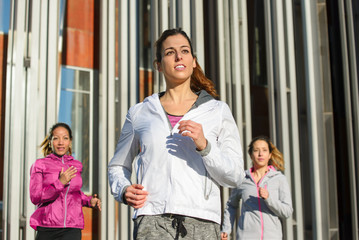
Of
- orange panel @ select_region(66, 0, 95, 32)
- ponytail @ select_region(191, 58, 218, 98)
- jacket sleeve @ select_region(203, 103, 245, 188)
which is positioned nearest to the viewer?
jacket sleeve @ select_region(203, 103, 245, 188)

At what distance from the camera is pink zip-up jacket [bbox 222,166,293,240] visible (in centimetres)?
525

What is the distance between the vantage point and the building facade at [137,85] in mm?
6535

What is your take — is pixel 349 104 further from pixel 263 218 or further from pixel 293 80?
pixel 263 218

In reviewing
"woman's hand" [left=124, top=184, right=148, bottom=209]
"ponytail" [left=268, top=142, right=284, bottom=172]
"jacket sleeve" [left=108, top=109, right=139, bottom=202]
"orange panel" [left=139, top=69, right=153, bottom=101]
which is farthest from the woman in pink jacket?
"orange panel" [left=139, top=69, right=153, bottom=101]

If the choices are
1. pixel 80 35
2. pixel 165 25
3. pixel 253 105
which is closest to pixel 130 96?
pixel 165 25

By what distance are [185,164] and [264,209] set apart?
3.08 metres

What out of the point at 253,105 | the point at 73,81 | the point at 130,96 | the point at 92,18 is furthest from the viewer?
the point at 253,105

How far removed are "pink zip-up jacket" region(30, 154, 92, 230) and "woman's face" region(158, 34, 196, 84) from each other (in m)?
2.41

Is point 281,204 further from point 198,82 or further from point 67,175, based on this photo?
point 198,82

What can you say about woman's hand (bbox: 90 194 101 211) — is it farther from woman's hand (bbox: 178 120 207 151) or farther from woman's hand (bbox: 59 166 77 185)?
woman's hand (bbox: 178 120 207 151)

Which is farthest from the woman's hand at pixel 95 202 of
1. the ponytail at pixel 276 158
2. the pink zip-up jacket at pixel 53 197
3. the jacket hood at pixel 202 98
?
the jacket hood at pixel 202 98

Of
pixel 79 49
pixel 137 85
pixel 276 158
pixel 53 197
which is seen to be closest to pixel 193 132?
pixel 53 197

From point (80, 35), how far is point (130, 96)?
6.79 ft

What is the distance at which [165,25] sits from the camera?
23.7ft
